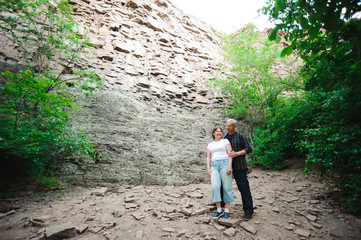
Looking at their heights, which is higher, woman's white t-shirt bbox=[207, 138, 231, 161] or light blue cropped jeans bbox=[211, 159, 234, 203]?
woman's white t-shirt bbox=[207, 138, 231, 161]

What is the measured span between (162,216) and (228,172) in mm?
1661

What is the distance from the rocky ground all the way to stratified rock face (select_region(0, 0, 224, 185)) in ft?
3.25

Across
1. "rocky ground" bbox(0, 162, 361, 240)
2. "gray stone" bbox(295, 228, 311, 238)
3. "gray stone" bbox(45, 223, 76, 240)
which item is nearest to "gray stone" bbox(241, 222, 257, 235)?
"rocky ground" bbox(0, 162, 361, 240)

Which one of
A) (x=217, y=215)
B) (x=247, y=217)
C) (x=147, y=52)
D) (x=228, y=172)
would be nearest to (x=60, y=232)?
(x=217, y=215)

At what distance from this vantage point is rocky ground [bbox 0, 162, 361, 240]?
256cm

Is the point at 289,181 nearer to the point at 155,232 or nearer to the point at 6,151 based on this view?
the point at 155,232

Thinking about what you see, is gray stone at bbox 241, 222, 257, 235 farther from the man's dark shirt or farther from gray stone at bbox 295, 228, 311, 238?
the man's dark shirt

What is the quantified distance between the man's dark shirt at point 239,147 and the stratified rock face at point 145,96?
290cm

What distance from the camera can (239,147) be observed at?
333 cm

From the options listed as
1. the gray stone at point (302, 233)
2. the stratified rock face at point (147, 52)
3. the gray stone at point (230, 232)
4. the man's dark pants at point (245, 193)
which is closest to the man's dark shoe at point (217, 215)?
the gray stone at point (230, 232)

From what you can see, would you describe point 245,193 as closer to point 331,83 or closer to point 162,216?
point 162,216

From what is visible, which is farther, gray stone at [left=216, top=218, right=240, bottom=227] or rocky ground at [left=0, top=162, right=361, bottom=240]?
gray stone at [left=216, top=218, right=240, bottom=227]

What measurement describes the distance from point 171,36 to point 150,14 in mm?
2406

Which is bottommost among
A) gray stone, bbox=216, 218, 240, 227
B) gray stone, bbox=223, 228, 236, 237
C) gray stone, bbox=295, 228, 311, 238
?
gray stone, bbox=295, 228, 311, 238
